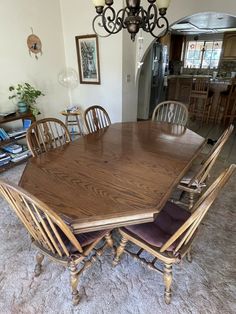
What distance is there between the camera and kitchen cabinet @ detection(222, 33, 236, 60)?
6893 mm

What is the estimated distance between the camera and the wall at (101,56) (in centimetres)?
341

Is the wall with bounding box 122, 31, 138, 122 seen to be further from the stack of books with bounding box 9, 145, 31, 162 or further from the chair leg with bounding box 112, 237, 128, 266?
the chair leg with bounding box 112, 237, 128, 266

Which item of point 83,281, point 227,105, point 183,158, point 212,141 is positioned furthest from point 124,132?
point 227,105

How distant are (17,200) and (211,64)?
882 centimetres

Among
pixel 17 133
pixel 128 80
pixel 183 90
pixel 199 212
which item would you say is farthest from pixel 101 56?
pixel 183 90

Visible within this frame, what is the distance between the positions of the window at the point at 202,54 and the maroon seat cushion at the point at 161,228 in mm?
8050

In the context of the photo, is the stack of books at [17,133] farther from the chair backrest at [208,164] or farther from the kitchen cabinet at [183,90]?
the kitchen cabinet at [183,90]

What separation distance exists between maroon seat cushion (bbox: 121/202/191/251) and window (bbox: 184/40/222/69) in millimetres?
8050

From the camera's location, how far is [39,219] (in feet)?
3.57

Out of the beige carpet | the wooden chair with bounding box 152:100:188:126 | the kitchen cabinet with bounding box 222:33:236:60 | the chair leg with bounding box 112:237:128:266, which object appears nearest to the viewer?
the beige carpet

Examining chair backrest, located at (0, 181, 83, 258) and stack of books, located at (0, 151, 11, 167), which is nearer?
chair backrest, located at (0, 181, 83, 258)

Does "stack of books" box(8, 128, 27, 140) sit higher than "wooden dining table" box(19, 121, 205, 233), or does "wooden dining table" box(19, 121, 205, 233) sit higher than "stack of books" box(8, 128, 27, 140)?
"wooden dining table" box(19, 121, 205, 233)

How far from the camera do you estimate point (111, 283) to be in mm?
1502

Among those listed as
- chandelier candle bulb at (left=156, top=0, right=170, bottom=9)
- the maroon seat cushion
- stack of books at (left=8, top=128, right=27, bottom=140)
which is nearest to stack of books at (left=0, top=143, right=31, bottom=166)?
stack of books at (left=8, top=128, right=27, bottom=140)
